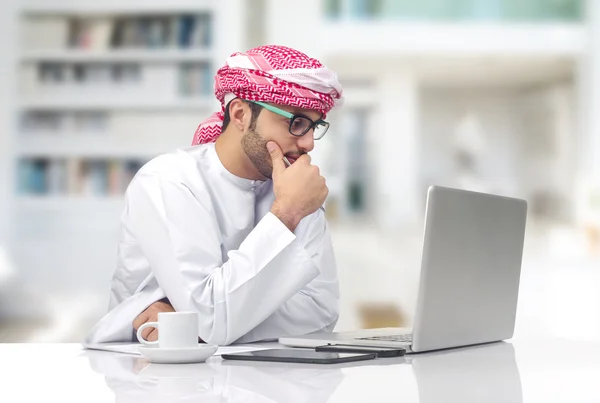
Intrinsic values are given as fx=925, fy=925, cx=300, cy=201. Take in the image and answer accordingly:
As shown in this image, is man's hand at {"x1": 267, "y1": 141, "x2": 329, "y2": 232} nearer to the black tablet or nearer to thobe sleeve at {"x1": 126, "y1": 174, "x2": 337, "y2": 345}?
thobe sleeve at {"x1": 126, "y1": 174, "x2": 337, "y2": 345}

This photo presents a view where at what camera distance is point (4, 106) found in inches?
279

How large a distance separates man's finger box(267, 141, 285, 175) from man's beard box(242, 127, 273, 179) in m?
0.02

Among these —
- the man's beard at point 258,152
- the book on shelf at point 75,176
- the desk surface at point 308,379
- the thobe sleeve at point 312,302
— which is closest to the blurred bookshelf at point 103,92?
the book on shelf at point 75,176

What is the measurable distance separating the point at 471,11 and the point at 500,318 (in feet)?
37.6

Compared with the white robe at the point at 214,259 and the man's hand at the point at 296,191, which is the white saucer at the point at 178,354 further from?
the man's hand at the point at 296,191

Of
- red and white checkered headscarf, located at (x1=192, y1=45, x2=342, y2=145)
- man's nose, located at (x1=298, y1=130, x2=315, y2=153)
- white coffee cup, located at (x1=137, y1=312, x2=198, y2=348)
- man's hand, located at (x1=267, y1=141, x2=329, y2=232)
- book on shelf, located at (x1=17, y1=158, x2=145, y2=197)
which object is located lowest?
book on shelf, located at (x1=17, y1=158, x2=145, y2=197)

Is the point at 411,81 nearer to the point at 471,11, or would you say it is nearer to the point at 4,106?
the point at 471,11

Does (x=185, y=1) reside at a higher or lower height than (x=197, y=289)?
higher

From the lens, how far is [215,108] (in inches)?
277

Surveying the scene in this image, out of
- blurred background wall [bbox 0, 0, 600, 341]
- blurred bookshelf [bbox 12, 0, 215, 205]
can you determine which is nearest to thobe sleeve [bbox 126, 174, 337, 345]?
blurred background wall [bbox 0, 0, 600, 341]

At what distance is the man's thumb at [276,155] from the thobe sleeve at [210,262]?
15 cm

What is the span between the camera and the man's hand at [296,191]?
1.66 m

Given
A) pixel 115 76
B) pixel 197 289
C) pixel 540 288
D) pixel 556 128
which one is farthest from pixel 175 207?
pixel 556 128

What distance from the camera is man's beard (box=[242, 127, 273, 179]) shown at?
1821 mm
